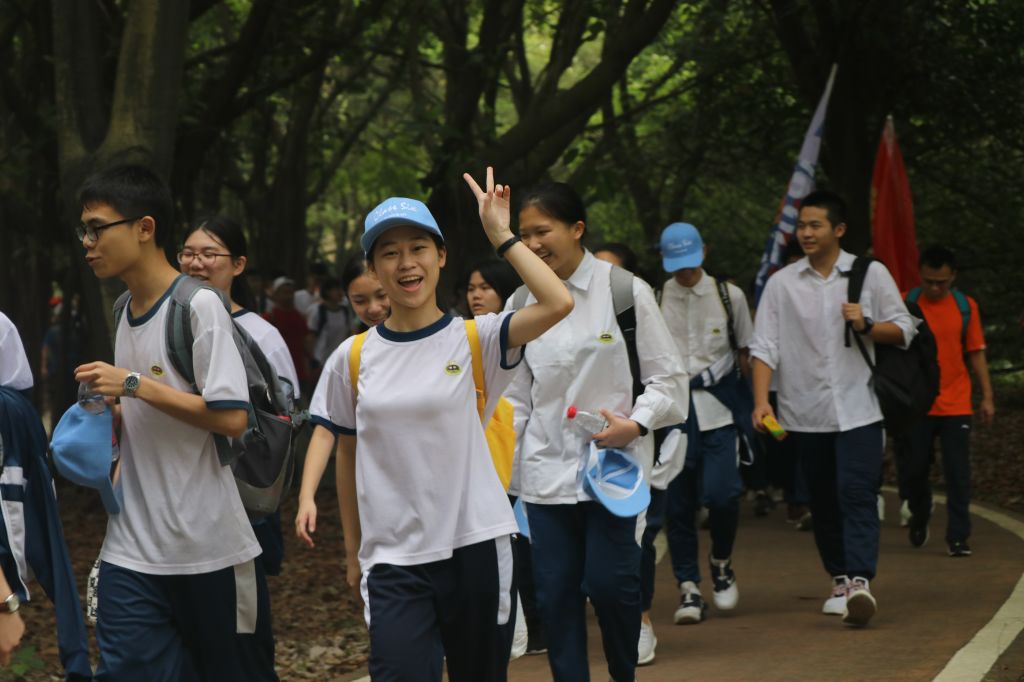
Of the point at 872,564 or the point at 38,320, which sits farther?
the point at 38,320

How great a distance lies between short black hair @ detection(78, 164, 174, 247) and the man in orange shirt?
6.89m

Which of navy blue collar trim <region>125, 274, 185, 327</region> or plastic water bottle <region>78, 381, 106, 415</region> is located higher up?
navy blue collar trim <region>125, 274, 185, 327</region>

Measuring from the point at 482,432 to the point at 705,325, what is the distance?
15.4 ft

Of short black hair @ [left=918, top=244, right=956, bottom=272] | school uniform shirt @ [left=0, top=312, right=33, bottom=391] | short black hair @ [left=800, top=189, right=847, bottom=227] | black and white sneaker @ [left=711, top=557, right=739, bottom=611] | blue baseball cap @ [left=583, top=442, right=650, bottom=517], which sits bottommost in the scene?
black and white sneaker @ [left=711, top=557, right=739, bottom=611]

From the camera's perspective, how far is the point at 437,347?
457cm

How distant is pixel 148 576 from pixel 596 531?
1.89m

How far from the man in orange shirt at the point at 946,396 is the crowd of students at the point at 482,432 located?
1783mm

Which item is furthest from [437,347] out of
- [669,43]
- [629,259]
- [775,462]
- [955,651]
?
[669,43]

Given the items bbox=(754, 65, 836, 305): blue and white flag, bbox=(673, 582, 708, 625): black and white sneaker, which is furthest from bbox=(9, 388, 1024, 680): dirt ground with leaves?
bbox=(754, 65, 836, 305): blue and white flag

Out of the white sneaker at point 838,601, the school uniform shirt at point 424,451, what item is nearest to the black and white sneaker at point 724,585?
the white sneaker at point 838,601

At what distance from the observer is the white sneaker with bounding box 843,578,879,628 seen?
765 cm

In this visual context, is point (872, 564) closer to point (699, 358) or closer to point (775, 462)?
point (699, 358)

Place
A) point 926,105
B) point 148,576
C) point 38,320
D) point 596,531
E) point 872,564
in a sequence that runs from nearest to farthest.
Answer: point 148,576 < point 596,531 < point 872,564 < point 926,105 < point 38,320

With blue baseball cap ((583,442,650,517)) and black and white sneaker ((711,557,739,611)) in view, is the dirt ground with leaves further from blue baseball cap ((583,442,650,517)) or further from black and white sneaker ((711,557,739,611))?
blue baseball cap ((583,442,650,517))
